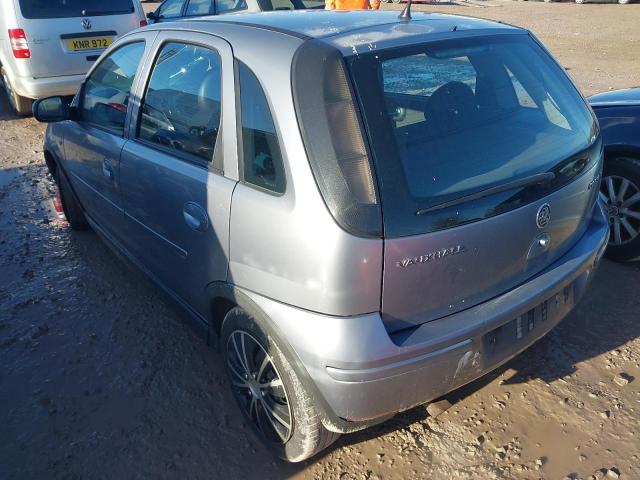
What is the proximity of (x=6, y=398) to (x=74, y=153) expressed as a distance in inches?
66.4

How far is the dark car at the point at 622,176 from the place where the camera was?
3.53 meters

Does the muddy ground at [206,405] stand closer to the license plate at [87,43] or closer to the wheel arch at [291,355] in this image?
the wheel arch at [291,355]

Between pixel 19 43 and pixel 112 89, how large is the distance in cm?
484

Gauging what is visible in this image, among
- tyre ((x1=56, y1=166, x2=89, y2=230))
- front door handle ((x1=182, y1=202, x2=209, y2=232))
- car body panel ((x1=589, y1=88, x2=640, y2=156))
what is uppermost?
front door handle ((x1=182, y1=202, x2=209, y2=232))

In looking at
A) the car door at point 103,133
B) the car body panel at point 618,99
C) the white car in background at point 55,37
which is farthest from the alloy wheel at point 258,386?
the white car in background at point 55,37

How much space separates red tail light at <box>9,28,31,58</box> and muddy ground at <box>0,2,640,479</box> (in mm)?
4473

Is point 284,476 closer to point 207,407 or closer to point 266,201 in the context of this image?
point 207,407

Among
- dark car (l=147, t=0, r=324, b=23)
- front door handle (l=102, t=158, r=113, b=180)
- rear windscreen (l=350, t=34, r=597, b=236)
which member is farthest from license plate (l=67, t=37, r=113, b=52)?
rear windscreen (l=350, t=34, r=597, b=236)

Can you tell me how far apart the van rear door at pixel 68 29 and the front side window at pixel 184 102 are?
5280 millimetres

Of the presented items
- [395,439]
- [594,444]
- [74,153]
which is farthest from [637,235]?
[74,153]

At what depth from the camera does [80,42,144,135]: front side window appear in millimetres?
3100

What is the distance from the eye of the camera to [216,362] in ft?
9.77

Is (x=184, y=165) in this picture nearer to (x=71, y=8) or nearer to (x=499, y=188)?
(x=499, y=188)

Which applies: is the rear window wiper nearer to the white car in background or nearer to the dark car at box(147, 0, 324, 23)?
the dark car at box(147, 0, 324, 23)
